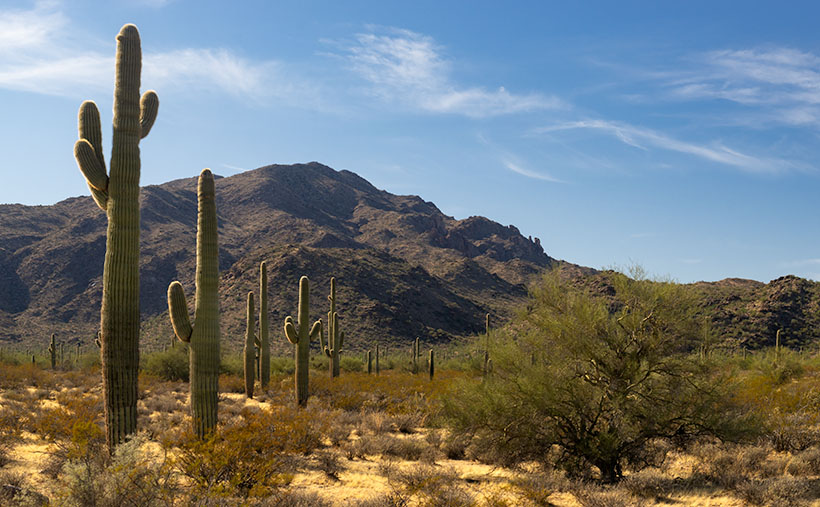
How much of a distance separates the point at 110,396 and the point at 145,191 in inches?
3890

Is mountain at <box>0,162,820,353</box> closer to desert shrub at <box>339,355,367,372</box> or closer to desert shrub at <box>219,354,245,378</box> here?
desert shrub at <box>219,354,245,378</box>

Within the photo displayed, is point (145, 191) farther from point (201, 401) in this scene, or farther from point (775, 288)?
point (201, 401)

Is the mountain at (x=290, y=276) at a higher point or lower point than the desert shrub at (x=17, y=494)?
higher

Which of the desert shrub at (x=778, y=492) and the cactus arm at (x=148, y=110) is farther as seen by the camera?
the cactus arm at (x=148, y=110)

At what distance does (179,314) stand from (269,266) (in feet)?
181

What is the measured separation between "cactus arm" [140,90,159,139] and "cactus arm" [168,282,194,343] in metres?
2.94

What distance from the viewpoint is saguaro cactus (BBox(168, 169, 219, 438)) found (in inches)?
424

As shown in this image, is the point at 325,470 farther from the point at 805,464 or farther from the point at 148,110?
the point at 805,464

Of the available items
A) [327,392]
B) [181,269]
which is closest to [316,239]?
[181,269]

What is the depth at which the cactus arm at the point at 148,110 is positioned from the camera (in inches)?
432

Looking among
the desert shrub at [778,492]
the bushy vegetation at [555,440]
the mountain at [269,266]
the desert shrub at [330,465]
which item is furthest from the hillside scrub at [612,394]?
the mountain at [269,266]

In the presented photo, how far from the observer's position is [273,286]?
60.9 metres

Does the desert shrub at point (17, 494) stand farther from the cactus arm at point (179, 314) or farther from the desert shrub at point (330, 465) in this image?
the desert shrub at point (330, 465)

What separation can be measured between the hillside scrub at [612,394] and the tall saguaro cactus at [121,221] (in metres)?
5.80
